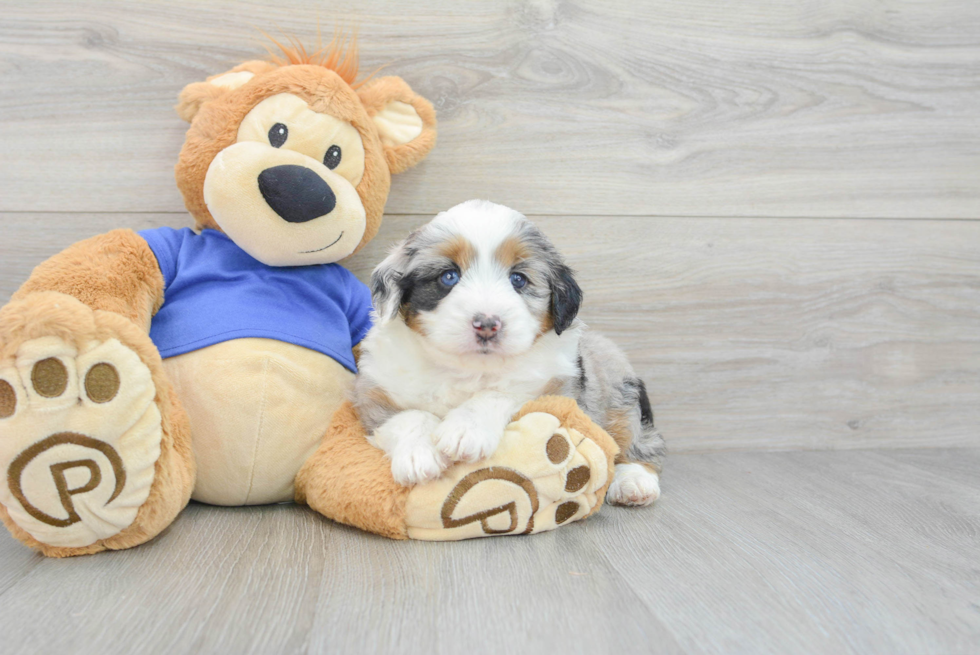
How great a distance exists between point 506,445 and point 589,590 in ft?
1.14

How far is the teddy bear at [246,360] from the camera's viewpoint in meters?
1.30

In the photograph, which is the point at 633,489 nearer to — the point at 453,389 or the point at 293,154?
the point at 453,389

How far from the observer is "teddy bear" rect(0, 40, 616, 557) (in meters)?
1.30

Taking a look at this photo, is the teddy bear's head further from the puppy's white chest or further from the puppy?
the puppy's white chest

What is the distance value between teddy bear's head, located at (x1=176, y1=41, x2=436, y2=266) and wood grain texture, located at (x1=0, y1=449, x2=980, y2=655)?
0.69m

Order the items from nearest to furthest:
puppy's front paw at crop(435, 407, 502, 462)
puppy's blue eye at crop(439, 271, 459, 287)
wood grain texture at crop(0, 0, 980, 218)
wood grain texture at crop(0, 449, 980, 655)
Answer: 1. wood grain texture at crop(0, 449, 980, 655)
2. puppy's front paw at crop(435, 407, 502, 462)
3. puppy's blue eye at crop(439, 271, 459, 287)
4. wood grain texture at crop(0, 0, 980, 218)

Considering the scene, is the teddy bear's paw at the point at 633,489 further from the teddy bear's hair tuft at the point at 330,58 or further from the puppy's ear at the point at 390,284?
the teddy bear's hair tuft at the point at 330,58

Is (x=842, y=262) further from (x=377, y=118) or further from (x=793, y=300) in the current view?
(x=377, y=118)

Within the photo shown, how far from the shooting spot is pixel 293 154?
166cm

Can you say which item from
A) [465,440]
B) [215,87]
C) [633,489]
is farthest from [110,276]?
[633,489]

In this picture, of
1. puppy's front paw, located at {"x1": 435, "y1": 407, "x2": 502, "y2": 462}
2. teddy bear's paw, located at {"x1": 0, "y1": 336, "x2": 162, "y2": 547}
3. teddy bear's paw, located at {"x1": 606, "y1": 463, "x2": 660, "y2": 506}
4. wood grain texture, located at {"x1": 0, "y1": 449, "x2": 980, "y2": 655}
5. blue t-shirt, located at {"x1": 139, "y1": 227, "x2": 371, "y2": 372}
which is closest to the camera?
wood grain texture, located at {"x1": 0, "y1": 449, "x2": 980, "y2": 655}

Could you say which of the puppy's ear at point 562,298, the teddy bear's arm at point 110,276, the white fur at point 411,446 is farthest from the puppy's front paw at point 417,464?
the teddy bear's arm at point 110,276

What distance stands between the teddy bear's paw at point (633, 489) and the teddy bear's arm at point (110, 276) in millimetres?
1226

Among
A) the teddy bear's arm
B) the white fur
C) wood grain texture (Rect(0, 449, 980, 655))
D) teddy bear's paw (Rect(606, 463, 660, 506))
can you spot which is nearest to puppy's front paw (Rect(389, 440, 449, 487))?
the white fur
